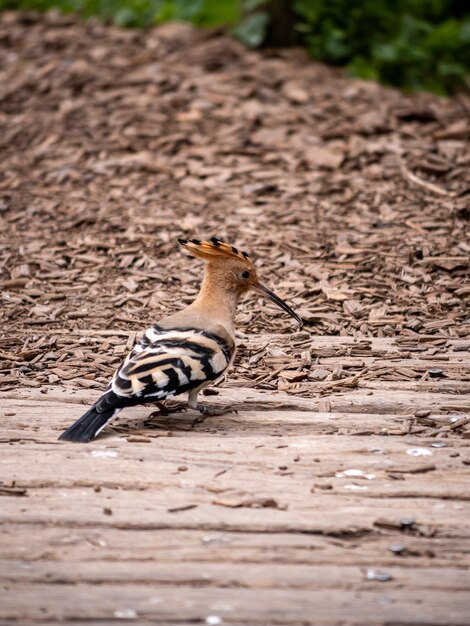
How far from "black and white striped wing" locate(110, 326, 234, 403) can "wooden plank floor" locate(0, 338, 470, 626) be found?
0.23m

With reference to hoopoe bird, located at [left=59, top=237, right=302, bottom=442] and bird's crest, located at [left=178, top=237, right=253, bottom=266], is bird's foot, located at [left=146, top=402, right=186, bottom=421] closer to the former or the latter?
hoopoe bird, located at [left=59, top=237, right=302, bottom=442]

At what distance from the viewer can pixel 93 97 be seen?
33.5 ft

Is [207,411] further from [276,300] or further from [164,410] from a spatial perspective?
[276,300]

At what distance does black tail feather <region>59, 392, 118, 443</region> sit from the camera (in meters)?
4.67

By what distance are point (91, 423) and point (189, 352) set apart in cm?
63

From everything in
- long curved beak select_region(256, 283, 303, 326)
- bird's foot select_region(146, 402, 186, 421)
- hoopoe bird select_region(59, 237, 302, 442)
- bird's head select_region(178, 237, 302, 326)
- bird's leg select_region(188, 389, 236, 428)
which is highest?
bird's head select_region(178, 237, 302, 326)

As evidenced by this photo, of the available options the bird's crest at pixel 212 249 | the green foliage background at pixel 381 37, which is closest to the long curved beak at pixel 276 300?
the bird's crest at pixel 212 249

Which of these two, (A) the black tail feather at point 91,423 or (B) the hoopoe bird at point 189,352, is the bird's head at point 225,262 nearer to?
(B) the hoopoe bird at point 189,352

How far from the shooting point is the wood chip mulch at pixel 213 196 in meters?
6.27

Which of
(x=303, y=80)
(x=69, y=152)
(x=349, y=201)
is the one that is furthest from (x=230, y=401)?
(x=303, y=80)

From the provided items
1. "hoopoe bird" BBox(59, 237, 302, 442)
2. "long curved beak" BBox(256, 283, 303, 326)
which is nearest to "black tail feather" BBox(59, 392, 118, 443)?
"hoopoe bird" BBox(59, 237, 302, 442)

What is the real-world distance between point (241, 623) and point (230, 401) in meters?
2.12

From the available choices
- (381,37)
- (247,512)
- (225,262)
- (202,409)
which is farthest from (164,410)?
(381,37)

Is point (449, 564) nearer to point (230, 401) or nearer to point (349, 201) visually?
point (230, 401)
